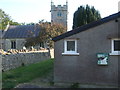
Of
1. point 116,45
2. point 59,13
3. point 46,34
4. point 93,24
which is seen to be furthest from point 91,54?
point 59,13

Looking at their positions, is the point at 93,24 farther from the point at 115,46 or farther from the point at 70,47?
the point at 70,47

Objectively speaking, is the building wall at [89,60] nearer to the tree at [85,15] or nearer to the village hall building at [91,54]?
the village hall building at [91,54]

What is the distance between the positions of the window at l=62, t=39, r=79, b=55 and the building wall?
0.53 feet

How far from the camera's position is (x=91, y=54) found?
1141 centimetres

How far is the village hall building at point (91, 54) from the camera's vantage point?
11.0 m

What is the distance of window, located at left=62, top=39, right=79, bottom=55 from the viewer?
458 inches

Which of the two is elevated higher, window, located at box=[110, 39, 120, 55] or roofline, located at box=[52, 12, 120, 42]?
roofline, located at box=[52, 12, 120, 42]

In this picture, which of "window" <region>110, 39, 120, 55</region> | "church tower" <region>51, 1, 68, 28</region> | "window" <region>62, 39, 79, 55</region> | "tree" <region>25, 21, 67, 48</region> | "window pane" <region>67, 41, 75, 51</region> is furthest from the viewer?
"church tower" <region>51, 1, 68, 28</region>

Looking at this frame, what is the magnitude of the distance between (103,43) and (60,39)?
2.19 metres

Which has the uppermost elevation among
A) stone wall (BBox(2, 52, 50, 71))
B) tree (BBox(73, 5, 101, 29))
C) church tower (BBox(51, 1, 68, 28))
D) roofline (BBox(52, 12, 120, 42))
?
church tower (BBox(51, 1, 68, 28))

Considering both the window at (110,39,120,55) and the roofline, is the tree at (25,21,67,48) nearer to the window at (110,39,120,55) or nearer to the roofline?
the roofline

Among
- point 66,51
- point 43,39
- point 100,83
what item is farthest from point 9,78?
point 43,39

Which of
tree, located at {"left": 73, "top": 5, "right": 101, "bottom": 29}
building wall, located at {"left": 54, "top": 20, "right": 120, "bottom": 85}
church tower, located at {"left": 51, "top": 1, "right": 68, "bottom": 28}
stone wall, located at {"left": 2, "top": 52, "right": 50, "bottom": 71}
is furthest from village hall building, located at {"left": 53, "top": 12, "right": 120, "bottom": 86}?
church tower, located at {"left": 51, "top": 1, "right": 68, "bottom": 28}

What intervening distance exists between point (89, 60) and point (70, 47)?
1221mm
